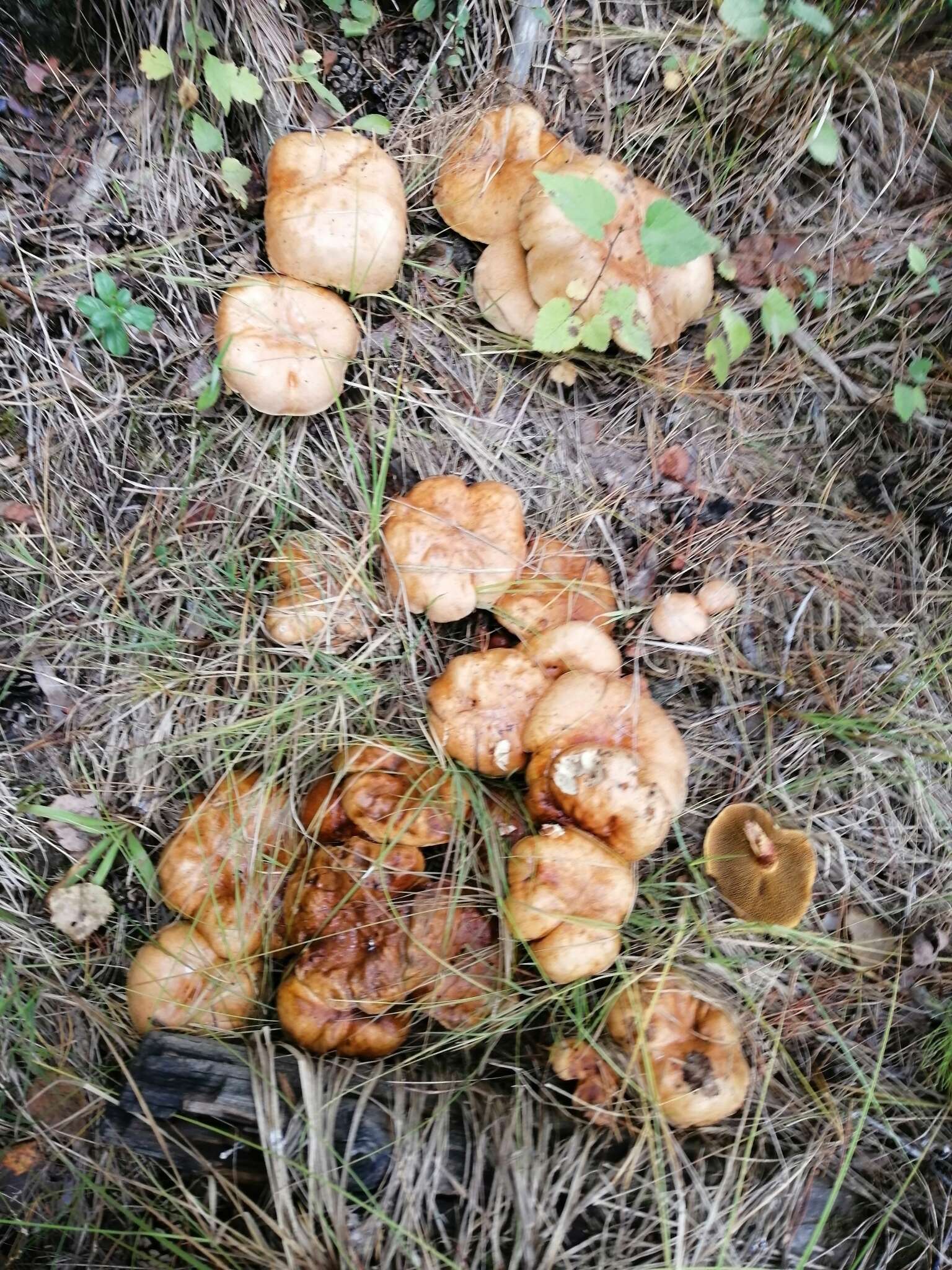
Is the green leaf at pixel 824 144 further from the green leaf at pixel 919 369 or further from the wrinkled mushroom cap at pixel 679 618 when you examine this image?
the wrinkled mushroom cap at pixel 679 618

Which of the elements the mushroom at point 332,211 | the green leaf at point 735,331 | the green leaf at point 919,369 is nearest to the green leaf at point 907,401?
the green leaf at point 919,369

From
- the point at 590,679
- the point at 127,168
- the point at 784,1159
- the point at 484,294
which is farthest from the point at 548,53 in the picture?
the point at 784,1159

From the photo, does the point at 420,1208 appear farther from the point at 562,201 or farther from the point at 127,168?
the point at 127,168

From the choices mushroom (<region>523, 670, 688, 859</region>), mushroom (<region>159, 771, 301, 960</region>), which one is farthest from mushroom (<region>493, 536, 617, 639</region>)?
mushroom (<region>159, 771, 301, 960</region>)

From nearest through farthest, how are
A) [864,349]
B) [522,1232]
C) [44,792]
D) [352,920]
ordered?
[522,1232]
[352,920]
[44,792]
[864,349]

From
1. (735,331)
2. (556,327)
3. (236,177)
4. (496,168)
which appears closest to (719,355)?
(735,331)

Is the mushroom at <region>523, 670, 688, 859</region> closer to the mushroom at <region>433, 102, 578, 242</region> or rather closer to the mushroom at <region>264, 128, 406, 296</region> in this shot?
the mushroom at <region>264, 128, 406, 296</region>
